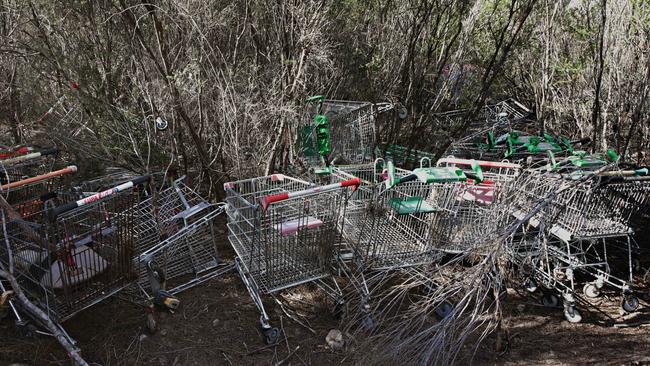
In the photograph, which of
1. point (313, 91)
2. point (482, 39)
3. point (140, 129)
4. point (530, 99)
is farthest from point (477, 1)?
point (140, 129)

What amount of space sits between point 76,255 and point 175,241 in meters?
0.87

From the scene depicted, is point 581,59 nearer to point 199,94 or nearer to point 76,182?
point 199,94

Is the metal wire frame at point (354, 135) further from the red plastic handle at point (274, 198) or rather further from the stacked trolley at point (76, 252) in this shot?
the stacked trolley at point (76, 252)

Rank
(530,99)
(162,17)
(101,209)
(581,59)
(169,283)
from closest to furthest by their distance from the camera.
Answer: (101,209) → (169,283) → (162,17) → (581,59) → (530,99)

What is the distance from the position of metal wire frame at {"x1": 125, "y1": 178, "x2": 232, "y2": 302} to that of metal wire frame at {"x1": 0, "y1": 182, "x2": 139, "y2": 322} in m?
0.39

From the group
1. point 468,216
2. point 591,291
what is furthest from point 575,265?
point 468,216

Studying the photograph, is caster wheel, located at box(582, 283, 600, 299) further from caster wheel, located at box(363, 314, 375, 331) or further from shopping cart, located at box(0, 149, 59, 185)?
shopping cart, located at box(0, 149, 59, 185)

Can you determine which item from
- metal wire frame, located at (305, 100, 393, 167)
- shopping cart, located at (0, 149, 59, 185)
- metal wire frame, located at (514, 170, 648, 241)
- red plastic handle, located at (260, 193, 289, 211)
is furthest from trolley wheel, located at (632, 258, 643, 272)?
shopping cart, located at (0, 149, 59, 185)

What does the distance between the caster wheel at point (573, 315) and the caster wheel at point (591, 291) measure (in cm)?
52

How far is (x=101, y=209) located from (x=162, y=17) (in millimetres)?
2298

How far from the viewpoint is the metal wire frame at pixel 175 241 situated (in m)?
3.88

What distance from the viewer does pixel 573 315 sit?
14.5 ft

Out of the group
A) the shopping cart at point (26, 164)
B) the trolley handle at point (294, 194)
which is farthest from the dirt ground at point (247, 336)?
the shopping cart at point (26, 164)

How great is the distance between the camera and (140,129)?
5.06 meters
